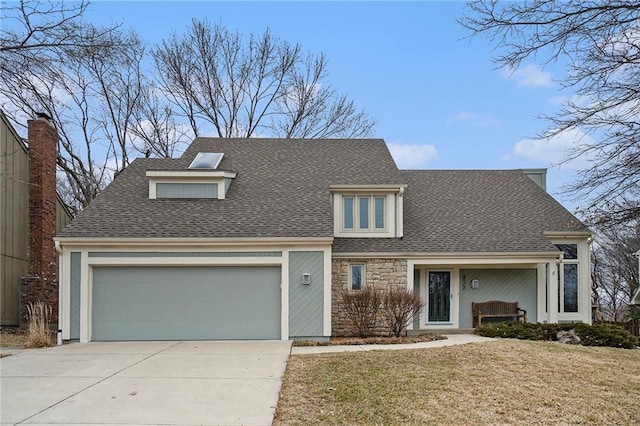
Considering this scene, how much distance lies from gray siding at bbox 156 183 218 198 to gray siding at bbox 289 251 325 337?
334 centimetres

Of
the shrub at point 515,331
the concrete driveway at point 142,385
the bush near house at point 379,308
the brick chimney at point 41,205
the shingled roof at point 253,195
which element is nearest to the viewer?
the concrete driveway at point 142,385

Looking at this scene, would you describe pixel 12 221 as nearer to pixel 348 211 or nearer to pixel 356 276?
pixel 348 211

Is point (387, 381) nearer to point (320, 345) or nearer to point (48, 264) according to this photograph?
point (320, 345)

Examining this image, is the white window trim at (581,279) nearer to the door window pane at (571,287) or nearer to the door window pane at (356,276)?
the door window pane at (571,287)

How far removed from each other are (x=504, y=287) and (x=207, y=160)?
963cm

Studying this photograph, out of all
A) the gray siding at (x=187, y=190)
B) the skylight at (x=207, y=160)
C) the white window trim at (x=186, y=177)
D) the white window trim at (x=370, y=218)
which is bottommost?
the white window trim at (x=370, y=218)

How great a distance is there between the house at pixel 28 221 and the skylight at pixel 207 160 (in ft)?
14.5

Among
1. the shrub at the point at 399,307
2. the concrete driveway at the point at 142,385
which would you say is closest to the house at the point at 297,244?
the shrub at the point at 399,307

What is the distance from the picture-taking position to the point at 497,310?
15.3m

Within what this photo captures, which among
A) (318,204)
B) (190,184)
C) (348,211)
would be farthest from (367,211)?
(190,184)

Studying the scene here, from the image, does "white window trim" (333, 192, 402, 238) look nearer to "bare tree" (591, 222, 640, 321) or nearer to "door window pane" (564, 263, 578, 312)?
"door window pane" (564, 263, 578, 312)

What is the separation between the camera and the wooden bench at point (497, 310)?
15.2 meters

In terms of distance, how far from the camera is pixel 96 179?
2567 centimetres

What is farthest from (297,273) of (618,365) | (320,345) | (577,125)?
(577,125)
